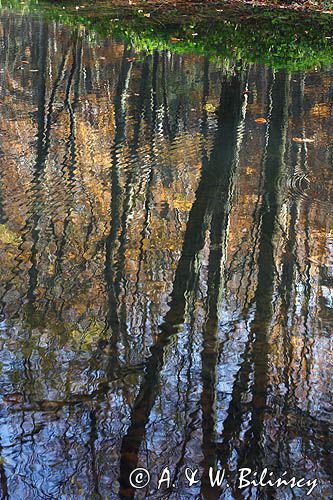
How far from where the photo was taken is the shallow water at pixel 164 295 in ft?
10.7

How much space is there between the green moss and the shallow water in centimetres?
429

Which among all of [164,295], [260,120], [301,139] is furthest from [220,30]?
[164,295]

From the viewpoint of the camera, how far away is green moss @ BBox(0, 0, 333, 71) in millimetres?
13195

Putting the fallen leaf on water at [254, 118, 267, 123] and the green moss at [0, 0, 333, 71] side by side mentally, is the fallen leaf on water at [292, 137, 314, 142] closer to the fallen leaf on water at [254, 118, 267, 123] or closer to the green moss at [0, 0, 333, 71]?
the fallen leaf on water at [254, 118, 267, 123]

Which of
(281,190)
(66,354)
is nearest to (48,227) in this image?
(66,354)

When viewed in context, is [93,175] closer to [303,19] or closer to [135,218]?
[135,218]

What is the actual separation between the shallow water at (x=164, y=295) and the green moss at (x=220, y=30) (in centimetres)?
429

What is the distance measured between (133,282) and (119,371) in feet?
3.74

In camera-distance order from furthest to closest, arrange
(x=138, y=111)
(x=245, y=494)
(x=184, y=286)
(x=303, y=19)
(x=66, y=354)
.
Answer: (x=303, y=19), (x=138, y=111), (x=184, y=286), (x=66, y=354), (x=245, y=494)

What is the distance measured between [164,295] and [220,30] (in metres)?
13.0

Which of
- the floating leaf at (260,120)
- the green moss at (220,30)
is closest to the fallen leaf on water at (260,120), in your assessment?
the floating leaf at (260,120)

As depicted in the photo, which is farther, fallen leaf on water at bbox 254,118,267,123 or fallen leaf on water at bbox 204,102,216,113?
fallen leaf on water at bbox 204,102,216,113

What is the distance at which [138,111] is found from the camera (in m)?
9.11

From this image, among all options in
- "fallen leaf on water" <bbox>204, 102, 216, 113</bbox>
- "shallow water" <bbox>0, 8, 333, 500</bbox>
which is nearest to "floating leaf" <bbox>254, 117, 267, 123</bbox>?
"shallow water" <bbox>0, 8, 333, 500</bbox>
